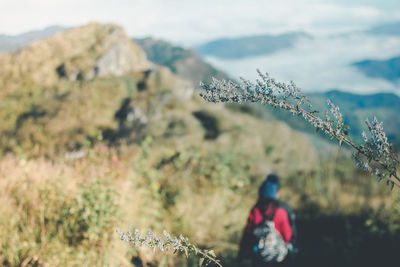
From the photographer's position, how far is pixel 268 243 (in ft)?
13.0

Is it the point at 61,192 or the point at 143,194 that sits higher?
the point at 61,192

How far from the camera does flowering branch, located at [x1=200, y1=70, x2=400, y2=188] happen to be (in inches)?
59.6

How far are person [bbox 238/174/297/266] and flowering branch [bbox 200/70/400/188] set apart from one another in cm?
271

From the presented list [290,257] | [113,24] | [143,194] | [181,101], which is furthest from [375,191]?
[113,24]

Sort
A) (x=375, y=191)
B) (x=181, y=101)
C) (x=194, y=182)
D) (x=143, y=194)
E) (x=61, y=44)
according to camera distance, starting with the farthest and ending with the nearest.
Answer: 1. (x=61, y=44)
2. (x=181, y=101)
3. (x=375, y=191)
4. (x=194, y=182)
5. (x=143, y=194)

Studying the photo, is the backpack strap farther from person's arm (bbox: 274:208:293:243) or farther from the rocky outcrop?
the rocky outcrop

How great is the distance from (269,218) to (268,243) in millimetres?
335

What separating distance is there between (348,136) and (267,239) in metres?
2.76

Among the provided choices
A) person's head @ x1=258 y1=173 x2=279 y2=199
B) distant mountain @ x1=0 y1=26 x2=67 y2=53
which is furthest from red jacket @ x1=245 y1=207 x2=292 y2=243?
distant mountain @ x1=0 y1=26 x2=67 y2=53

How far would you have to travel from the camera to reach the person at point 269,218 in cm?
415

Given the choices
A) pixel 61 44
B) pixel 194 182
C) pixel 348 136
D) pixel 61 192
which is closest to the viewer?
pixel 348 136

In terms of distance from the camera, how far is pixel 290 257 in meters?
→ 4.66

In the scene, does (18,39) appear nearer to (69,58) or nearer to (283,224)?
(283,224)

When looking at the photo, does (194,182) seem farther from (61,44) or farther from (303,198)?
(61,44)
